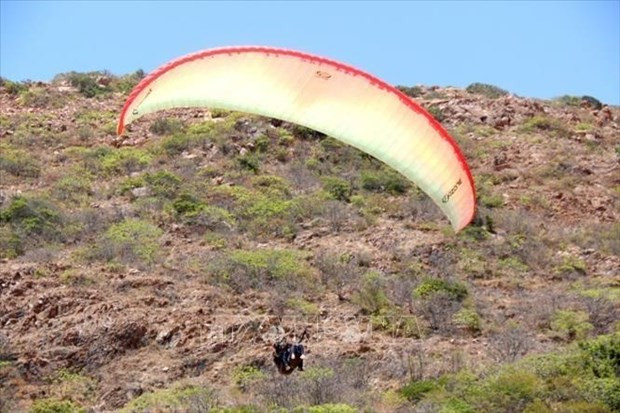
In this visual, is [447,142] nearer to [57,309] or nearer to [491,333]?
[491,333]

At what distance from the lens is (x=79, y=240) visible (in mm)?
23000

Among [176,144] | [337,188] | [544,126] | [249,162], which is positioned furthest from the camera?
[544,126]

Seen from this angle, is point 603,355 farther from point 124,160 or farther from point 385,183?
point 124,160

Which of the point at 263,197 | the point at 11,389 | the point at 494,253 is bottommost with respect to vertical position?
the point at 11,389

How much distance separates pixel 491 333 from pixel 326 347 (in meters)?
2.79

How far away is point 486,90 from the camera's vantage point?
135 feet

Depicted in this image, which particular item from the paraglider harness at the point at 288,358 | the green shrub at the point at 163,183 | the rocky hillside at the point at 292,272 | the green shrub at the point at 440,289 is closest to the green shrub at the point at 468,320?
the rocky hillside at the point at 292,272

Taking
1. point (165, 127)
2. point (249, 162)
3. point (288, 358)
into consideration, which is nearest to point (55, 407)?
point (288, 358)

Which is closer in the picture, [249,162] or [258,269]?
[258,269]

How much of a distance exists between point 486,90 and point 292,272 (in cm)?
2161

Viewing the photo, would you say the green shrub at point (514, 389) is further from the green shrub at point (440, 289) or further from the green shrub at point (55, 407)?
the green shrub at point (55, 407)

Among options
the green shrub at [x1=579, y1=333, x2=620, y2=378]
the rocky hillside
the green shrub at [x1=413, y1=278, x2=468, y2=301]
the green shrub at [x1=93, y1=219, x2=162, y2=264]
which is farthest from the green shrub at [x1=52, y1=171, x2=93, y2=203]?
the green shrub at [x1=579, y1=333, x2=620, y2=378]

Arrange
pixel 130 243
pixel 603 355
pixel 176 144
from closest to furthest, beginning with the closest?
1. pixel 603 355
2. pixel 130 243
3. pixel 176 144

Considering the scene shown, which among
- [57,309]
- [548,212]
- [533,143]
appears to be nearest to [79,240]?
[57,309]
